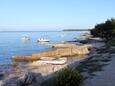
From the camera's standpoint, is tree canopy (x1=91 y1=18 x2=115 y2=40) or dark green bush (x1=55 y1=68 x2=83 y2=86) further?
tree canopy (x1=91 y1=18 x2=115 y2=40)

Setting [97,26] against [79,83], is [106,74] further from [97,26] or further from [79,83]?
[97,26]

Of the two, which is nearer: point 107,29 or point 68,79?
point 68,79

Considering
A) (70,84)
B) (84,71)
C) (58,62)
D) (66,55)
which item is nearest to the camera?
(70,84)

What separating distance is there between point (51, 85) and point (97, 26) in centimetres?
8277

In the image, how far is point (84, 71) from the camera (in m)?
19.6

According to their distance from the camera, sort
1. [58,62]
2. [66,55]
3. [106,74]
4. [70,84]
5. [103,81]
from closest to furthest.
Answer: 1. [70,84]
2. [103,81]
3. [106,74]
4. [58,62]
5. [66,55]

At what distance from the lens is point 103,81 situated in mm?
15750

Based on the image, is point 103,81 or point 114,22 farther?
point 114,22

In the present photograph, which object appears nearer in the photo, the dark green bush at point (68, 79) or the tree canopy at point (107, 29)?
the dark green bush at point (68, 79)

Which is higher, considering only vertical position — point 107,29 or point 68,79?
point 107,29

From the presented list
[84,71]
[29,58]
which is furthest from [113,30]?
[84,71]

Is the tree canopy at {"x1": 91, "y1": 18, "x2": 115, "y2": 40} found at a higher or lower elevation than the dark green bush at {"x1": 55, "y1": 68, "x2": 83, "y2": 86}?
higher

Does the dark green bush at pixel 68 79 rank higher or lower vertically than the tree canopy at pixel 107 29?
lower

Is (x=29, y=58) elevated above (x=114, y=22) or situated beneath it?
situated beneath
